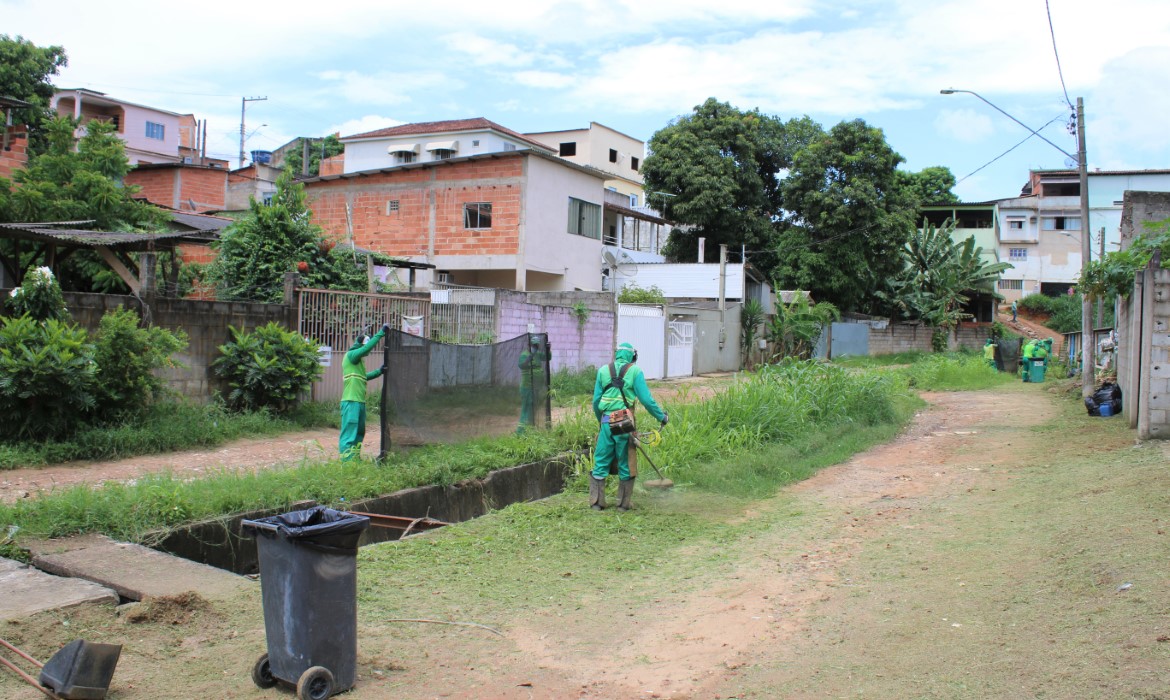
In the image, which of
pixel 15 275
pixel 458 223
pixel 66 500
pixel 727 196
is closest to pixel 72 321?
pixel 15 275

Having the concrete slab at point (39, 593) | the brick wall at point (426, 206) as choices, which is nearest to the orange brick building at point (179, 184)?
the brick wall at point (426, 206)

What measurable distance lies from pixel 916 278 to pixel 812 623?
132 feet

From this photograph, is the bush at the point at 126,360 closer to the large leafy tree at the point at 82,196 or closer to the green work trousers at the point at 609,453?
the green work trousers at the point at 609,453

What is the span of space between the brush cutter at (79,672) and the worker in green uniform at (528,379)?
7.70m

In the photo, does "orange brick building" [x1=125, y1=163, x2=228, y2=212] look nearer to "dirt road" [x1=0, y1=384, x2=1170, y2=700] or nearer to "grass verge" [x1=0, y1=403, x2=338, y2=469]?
"grass verge" [x1=0, y1=403, x2=338, y2=469]

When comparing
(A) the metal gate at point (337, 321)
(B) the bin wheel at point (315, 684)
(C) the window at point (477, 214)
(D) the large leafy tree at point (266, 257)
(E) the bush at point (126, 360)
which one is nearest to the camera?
(B) the bin wheel at point (315, 684)

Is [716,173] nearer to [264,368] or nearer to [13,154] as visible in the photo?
[13,154]

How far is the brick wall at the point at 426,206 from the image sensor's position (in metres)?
27.9

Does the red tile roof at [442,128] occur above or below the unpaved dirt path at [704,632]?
above

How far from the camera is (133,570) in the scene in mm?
5793

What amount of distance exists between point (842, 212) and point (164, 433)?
3002 cm

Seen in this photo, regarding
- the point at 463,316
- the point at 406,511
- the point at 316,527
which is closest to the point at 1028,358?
the point at 463,316

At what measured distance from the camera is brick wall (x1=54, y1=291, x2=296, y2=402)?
1212 centimetres

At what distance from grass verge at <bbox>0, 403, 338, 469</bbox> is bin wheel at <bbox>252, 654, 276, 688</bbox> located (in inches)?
269
